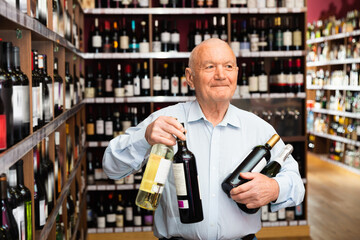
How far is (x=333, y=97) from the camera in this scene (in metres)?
8.33

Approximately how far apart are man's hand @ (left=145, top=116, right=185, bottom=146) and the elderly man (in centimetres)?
22

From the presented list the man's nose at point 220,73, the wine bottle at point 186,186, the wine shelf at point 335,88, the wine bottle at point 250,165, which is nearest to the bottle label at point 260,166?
the wine bottle at point 250,165

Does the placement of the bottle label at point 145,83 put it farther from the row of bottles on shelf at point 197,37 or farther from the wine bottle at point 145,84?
the row of bottles on shelf at point 197,37

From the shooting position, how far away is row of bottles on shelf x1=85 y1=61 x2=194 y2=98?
15.4ft

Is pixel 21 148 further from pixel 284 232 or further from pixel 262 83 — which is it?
pixel 284 232

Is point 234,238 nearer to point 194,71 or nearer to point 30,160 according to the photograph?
point 194,71

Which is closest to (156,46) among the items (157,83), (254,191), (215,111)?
(157,83)

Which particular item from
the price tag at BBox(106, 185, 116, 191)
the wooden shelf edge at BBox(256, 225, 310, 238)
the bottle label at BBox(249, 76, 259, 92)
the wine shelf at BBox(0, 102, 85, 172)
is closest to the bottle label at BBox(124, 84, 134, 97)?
the price tag at BBox(106, 185, 116, 191)

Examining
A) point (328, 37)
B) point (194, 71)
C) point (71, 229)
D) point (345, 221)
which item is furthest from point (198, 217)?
point (328, 37)

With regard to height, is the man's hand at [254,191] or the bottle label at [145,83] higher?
the bottle label at [145,83]

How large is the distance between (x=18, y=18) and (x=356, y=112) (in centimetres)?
668

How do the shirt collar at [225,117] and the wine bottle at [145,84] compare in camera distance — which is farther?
the wine bottle at [145,84]

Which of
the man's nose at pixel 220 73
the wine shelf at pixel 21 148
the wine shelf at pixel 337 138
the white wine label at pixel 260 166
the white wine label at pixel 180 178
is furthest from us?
the wine shelf at pixel 337 138

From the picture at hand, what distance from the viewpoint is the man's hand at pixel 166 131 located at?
1.55 m
